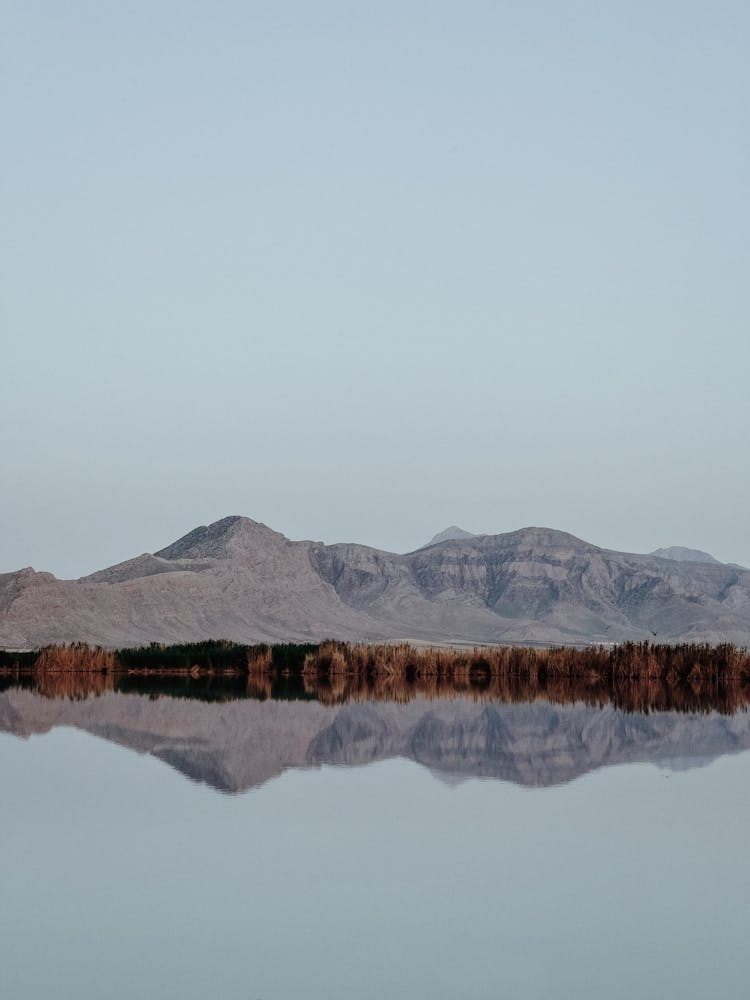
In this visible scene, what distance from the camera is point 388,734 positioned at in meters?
18.6

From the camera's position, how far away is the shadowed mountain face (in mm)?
15094

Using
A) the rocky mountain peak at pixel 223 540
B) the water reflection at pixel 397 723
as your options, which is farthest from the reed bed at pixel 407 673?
the rocky mountain peak at pixel 223 540

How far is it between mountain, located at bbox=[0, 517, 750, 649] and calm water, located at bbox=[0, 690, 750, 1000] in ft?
178

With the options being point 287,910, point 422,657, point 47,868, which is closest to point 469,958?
point 287,910

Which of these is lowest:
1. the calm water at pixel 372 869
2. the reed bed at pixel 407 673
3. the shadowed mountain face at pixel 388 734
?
the calm water at pixel 372 869

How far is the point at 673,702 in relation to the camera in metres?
25.4

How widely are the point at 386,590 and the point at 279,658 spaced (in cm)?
6889

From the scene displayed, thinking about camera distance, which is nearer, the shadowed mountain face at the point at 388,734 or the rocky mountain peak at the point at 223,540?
the shadowed mountain face at the point at 388,734

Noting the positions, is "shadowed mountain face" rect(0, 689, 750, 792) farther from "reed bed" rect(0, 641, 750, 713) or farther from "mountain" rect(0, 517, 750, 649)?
"mountain" rect(0, 517, 750, 649)

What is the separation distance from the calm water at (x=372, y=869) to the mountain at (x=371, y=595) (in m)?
54.4

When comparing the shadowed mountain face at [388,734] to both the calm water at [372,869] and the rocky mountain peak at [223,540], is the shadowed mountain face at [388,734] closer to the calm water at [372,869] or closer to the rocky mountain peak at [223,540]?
the calm water at [372,869]

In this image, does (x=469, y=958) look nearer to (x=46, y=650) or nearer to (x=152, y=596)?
(x=46, y=650)

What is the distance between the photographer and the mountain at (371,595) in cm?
7600

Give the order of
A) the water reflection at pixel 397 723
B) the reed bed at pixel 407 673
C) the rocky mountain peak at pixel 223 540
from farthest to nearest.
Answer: the rocky mountain peak at pixel 223 540 → the reed bed at pixel 407 673 → the water reflection at pixel 397 723
